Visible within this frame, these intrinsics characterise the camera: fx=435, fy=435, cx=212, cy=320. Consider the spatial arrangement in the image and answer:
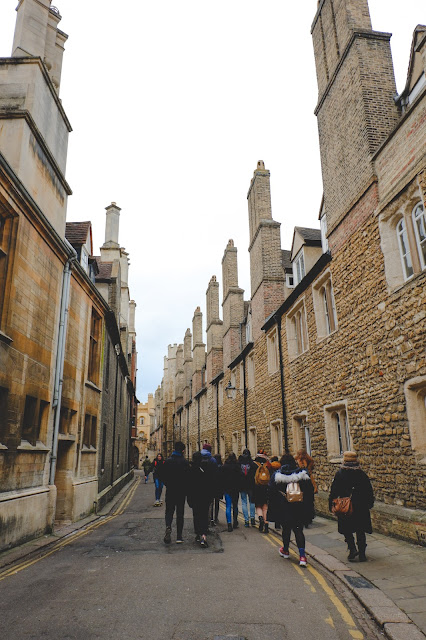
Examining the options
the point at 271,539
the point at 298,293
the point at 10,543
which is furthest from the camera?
the point at 298,293

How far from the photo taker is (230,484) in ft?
32.6

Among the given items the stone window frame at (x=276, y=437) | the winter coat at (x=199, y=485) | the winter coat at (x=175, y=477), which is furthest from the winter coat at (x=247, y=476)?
the stone window frame at (x=276, y=437)

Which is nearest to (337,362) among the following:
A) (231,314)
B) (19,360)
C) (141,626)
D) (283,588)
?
(283,588)

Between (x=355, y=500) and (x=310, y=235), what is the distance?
11.3m

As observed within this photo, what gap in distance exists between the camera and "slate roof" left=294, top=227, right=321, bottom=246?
15445mm

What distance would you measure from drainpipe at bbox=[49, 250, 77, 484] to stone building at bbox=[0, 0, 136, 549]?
3 centimetres

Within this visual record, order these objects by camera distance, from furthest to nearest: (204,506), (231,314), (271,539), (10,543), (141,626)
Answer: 1. (231,314)
2. (271,539)
3. (204,506)
4. (10,543)
5. (141,626)

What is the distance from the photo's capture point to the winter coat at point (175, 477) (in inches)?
331

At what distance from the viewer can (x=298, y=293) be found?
1426 centimetres

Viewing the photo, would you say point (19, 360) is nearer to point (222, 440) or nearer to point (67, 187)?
point (67, 187)

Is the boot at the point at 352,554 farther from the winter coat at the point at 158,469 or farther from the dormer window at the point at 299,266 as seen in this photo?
the dormer window at the point at 299,266

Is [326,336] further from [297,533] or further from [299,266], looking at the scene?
[297,533]

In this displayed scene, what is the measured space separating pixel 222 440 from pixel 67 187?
19.9 metres

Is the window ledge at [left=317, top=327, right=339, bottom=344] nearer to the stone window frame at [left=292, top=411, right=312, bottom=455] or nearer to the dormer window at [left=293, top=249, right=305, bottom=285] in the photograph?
the stone window frame at [left=292, top=411, right=312, bottom=455]
